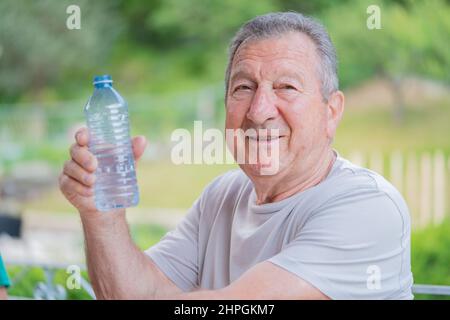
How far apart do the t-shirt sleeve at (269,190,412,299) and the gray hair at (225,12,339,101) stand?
0.81 ft

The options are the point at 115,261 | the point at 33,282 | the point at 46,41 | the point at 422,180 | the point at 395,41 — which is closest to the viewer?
the point at 115,261

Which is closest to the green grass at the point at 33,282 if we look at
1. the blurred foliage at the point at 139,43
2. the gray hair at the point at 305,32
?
the gray hair at the point at 305,32

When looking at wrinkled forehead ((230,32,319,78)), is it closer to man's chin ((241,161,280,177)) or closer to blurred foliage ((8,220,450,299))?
man's chin ((241,161,280,177))

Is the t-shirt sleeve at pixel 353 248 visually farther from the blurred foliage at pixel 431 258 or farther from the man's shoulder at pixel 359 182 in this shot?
the blurred foliage at pixel 431 258

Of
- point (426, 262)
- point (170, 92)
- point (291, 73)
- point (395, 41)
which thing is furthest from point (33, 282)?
point (395, 41)

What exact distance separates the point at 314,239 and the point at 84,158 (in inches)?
15.6

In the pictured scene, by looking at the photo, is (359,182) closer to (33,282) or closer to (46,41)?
(33,282)

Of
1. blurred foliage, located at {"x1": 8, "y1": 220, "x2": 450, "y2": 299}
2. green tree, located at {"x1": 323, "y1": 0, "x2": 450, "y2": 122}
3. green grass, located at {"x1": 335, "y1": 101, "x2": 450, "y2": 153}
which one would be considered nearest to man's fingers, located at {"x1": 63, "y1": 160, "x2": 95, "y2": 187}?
blurred foliage, located at {"x1": 8, "y1": 220, "x2": 450, "y2": 299}

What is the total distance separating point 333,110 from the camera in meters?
1.36

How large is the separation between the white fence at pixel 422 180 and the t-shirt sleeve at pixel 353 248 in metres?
3.45

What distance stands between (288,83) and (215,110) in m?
4.16

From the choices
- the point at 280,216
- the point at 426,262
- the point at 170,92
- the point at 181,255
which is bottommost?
the point at 426,262

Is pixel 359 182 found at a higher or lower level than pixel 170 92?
lower

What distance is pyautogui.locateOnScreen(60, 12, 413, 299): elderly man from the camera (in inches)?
43.7
